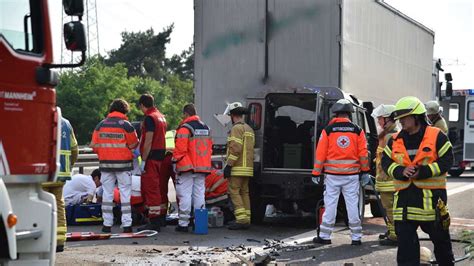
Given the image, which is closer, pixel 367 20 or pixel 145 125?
pixel 145 125

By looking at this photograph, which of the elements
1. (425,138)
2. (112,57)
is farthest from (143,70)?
(425,138)

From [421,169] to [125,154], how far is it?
5066 millimetres

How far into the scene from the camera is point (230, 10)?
14.7m

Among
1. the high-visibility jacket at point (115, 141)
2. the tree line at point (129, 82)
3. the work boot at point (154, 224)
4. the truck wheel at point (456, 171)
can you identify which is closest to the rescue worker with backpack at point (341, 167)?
the work boot at point (154, 224)

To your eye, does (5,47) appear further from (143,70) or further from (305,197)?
(143,70)

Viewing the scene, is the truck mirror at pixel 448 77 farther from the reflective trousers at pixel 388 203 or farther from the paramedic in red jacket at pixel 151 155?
the paramedic in red jacket at pixel 151 155

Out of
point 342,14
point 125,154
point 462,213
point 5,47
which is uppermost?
point 342,14

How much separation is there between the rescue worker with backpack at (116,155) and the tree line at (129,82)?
21.4m

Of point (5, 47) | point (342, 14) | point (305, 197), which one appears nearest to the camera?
point (5, 47)

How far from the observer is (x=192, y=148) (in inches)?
476

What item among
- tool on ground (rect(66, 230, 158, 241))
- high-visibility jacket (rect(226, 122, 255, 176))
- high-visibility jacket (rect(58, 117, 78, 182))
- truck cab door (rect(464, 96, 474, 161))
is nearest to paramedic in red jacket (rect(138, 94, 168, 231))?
tool on ground (rect(66, 230, 158, 241))

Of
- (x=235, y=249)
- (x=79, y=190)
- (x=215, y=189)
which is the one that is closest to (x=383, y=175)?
(x=235, y=249)

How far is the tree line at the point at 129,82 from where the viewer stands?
53.7 m

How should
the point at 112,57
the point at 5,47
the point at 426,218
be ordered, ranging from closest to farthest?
the point at 5,47 < the point at 426,218 < the point at 112,57
